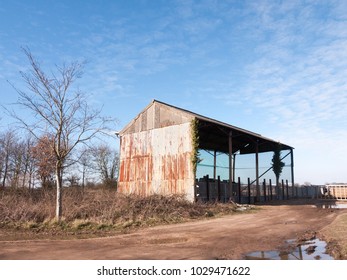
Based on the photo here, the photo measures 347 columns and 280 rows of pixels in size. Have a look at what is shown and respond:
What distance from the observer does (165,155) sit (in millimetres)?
21125

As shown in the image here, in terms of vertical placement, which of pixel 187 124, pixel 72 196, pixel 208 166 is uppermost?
pixel 187 124

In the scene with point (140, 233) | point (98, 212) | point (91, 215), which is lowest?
point (140, 233)

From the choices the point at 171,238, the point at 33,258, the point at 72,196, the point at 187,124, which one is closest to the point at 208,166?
the point at 187,124

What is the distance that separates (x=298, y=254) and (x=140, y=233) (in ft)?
18.8

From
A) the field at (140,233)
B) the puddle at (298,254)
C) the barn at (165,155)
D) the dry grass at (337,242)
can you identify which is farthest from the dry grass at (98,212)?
the dry grass at (337,242)

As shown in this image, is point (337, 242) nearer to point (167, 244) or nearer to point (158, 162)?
point (167, 244)

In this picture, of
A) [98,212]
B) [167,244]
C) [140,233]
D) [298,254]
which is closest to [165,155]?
[98,212]

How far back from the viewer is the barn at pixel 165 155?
65.5ft

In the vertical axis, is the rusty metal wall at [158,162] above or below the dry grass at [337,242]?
above

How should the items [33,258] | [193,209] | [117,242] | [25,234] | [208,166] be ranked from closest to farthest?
[33,258] < [117,242] < [25,234] < [193,209] < [208,166]

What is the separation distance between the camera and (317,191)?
3547 centimetres

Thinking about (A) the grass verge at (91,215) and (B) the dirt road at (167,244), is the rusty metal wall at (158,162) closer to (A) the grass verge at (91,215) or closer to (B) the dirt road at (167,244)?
(A) the grass verge at (91,215)
